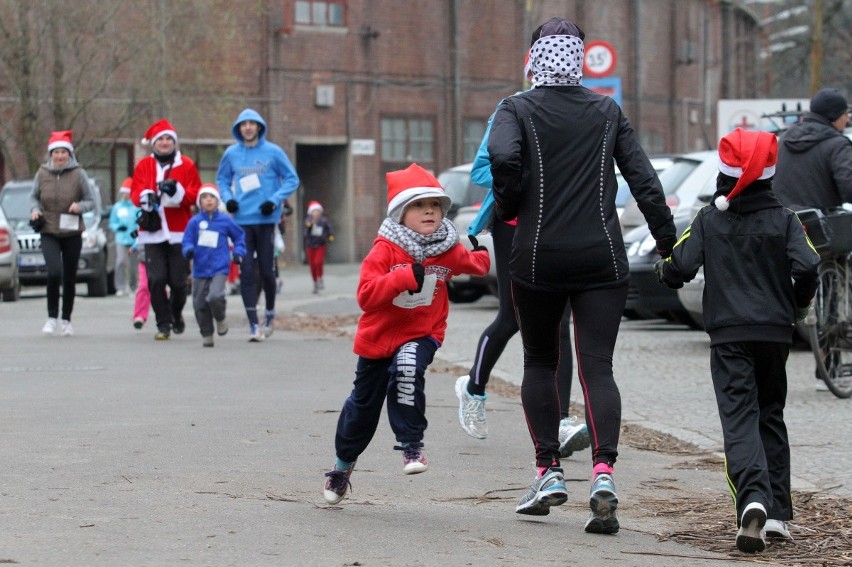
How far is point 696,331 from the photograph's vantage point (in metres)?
16.7

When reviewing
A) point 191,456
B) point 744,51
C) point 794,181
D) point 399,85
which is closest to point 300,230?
point 399,85

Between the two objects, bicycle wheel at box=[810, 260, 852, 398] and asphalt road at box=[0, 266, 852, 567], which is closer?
asphalt road at box=[0, 266, 852, 567]

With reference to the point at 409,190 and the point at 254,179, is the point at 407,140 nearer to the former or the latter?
the point at 254,179

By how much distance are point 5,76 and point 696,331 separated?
1952 centimetres

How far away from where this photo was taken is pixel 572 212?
247 inches

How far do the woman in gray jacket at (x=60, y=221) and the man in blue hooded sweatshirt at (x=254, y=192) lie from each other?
5.07 ft

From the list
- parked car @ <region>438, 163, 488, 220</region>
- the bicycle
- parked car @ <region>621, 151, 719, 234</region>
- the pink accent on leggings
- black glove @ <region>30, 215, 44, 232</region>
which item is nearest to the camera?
the bicycle

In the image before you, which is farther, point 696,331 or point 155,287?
point 696,331

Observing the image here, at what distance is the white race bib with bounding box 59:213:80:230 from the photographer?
15.5 metres

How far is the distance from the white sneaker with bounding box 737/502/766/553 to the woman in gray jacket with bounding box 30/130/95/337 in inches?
416

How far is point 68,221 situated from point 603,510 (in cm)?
1042

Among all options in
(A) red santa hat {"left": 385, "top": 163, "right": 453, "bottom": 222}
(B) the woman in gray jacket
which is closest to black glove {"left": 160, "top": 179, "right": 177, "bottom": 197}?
(B) the woman in gray jacket

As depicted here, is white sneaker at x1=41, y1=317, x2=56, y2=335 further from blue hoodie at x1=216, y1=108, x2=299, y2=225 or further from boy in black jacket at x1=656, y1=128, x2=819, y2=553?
boy in black jacket at x1=656, y1=128, x2=819, y2=553

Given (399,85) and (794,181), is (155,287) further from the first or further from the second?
(399,85)
